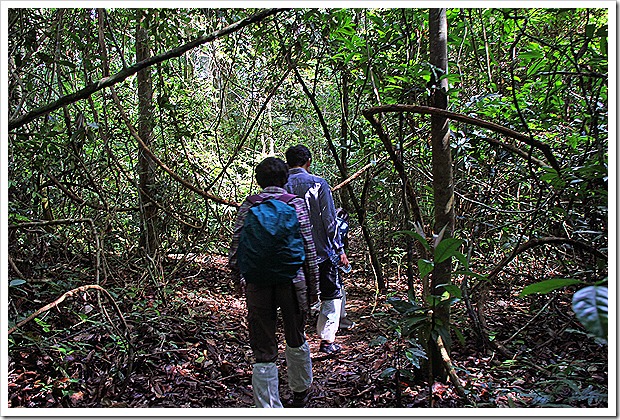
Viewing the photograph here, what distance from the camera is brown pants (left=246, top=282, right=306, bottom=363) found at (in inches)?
104

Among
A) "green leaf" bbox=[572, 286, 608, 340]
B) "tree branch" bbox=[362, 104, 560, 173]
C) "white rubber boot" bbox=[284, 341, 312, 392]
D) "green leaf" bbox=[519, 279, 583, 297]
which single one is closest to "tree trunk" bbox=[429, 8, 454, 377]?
"tree branch" bbox=[362, 104, 560, 173]

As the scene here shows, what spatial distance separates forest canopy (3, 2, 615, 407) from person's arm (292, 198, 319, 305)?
0.57 metres

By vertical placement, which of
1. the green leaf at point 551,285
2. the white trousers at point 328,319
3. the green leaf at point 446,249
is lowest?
the white trousers at point 328,319

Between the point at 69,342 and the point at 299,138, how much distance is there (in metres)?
7.63

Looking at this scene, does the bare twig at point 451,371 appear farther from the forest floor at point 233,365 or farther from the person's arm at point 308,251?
the person's arm at point 308,251

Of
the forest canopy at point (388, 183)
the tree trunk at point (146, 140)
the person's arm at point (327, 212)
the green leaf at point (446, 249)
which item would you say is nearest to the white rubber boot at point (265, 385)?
the forest canopy at point (388, 183)

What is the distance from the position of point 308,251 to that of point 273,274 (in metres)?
0.27

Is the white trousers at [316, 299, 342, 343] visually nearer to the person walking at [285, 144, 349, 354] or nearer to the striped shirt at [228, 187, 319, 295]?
the person walking at [285, 144, 349, 354]

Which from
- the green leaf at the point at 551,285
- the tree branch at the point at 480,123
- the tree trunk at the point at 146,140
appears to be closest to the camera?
the green leaf at the point at 551,285

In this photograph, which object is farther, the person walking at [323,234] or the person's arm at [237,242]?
the person walking at [323,234]

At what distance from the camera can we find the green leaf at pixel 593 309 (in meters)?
1.06

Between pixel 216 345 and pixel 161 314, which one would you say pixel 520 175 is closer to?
pixel 216 345

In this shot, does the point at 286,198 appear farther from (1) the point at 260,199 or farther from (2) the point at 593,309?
(2) the point at 593,309

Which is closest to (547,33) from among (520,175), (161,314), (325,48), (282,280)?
(520,175)
